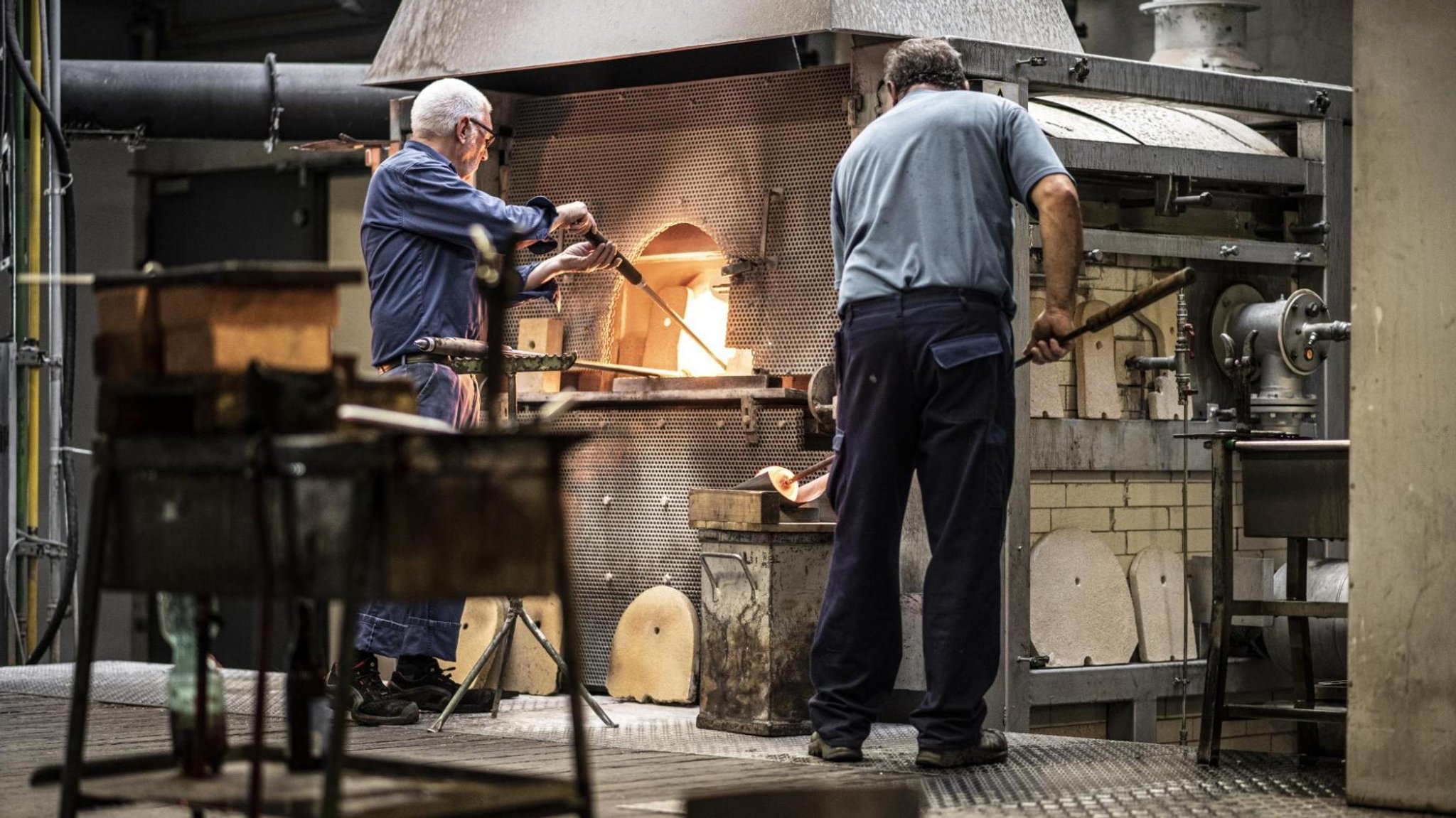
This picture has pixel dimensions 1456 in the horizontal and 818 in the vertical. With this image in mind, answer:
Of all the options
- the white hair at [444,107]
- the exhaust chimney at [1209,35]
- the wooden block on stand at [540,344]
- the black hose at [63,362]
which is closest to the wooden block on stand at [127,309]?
the white hair at [444,107]

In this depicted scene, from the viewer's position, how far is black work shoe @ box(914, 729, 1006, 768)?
4.96 metres

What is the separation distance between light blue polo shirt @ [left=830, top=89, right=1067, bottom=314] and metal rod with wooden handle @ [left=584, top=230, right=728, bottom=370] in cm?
145

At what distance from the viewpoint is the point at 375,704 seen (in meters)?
5.92

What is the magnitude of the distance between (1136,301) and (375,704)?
2.61m

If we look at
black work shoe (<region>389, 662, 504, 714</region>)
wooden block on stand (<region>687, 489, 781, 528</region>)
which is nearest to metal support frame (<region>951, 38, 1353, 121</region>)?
wooden block on stand (<region>687, 489, 781, 528</region>)

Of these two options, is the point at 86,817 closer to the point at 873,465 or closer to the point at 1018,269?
the point at 873,465

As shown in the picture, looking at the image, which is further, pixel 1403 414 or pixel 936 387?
pixel 936 387

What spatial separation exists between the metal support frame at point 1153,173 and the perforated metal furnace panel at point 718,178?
0.71m

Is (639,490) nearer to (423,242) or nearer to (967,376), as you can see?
(423,242)

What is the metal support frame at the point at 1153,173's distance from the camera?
241 inches

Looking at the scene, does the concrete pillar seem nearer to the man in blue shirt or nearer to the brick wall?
the man in blue shirt

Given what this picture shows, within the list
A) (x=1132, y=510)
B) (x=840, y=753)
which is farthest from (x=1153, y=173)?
(x=840, y=753)

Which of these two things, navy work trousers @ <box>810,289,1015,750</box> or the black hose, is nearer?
navy work trousers @ <box>810,289,1015,750</box>

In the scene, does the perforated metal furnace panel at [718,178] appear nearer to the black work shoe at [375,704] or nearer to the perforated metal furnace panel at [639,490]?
the perforated metal furnace panel at [639,490]
